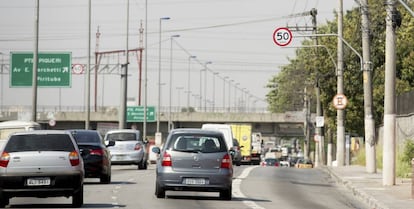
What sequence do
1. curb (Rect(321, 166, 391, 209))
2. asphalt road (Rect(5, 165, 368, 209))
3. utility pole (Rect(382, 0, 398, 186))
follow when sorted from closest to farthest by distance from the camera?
asphalt road (Rect(5, 165, 368, 209))
curb (Rect(321, 166, 391, 209))
utility pole (Rect(382, 0, 398, 186))

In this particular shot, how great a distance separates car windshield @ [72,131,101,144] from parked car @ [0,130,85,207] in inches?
432

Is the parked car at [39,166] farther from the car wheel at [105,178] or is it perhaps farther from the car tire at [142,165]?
the car tire at [142,165]

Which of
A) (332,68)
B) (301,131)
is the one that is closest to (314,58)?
(332,68)

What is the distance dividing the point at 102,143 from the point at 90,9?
2773 cm

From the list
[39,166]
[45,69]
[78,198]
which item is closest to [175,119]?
[45,69]

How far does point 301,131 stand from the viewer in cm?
13800

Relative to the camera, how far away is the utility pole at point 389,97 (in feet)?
101

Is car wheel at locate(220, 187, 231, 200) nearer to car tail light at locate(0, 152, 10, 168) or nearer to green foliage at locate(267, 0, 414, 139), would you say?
car tail light at locate(0, 152, 10, 168)

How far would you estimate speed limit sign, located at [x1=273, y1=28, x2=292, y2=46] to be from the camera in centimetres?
4622

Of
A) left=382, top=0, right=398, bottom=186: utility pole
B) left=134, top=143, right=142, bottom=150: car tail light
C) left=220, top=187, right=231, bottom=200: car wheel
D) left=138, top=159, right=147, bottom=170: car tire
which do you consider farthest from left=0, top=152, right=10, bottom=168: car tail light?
left=138, top=159, right=147, bottom=170: car tire

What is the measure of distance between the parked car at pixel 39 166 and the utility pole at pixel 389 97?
485 inches

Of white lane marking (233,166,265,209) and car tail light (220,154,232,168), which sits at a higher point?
car tail light (220,154,232,168)

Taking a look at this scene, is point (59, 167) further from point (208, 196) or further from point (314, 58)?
point (314, 58)

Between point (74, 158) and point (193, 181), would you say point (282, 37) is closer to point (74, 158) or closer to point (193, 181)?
point (193, 181)
